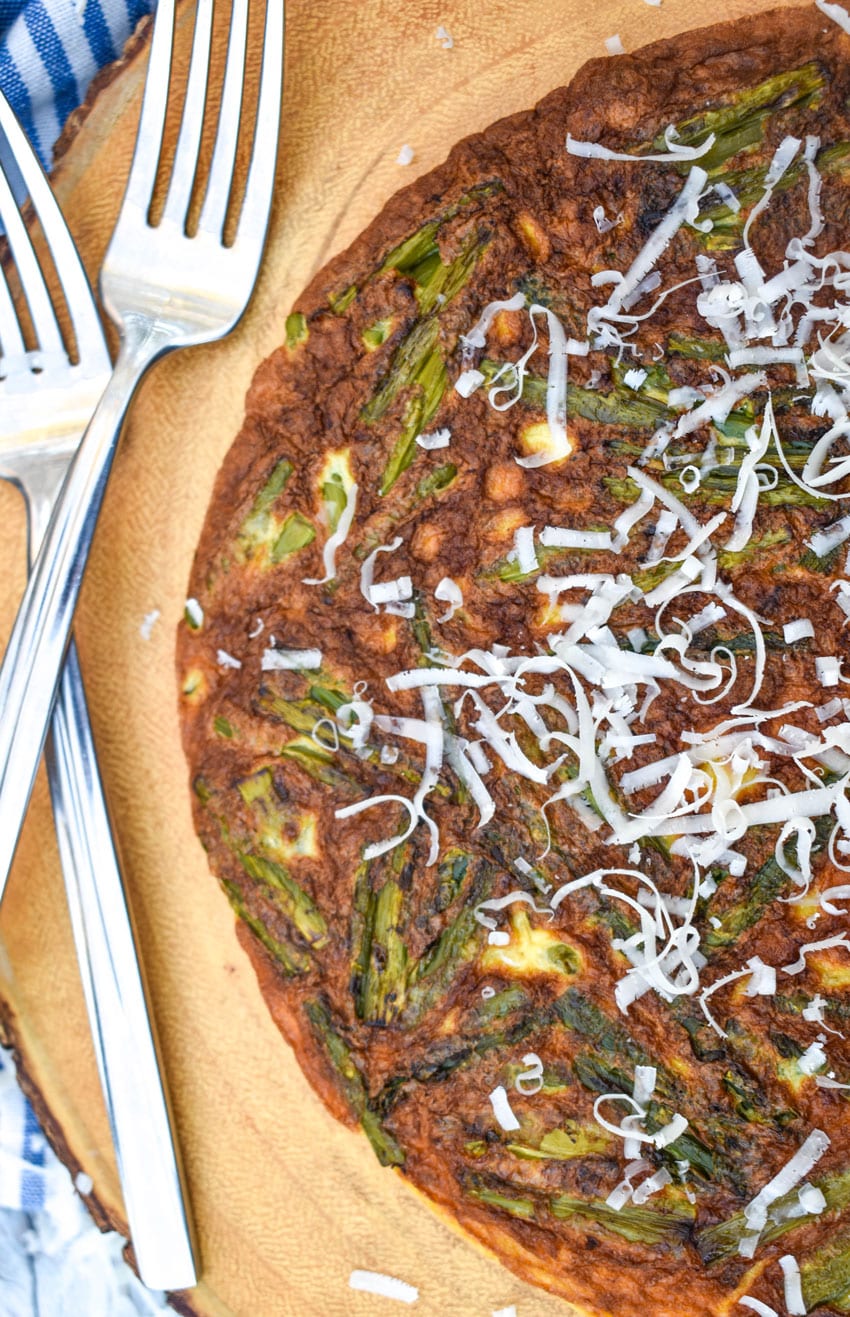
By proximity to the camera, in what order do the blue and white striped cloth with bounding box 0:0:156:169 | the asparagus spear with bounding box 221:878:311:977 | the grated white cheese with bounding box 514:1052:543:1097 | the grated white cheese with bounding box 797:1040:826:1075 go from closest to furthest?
the grated white cheese with bounding box 797:1040:826:1075, the grated white cheese with bounding box 514:1052:543:1097, the asparagus spear with bounding box 221:878:311:977, the blue and white striped cloth with bounding box 0:0:156:169

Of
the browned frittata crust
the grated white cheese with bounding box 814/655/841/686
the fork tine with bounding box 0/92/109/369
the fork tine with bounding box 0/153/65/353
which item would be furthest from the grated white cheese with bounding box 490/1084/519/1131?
the fork tine with bounding box 0/153/65/353

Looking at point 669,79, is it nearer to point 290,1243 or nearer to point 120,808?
point 120,808

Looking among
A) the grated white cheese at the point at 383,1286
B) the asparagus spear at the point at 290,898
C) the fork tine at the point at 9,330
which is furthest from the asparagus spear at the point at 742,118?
the grated white cheese at the point at 383,1286

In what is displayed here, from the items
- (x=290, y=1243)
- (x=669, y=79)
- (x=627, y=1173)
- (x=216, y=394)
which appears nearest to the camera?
(x=627, y=1173)

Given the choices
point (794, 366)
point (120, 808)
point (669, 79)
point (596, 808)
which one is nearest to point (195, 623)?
point (120, 808)

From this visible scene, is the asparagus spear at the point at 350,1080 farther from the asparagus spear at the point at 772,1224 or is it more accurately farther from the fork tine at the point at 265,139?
the fork tine at the point at 265,139

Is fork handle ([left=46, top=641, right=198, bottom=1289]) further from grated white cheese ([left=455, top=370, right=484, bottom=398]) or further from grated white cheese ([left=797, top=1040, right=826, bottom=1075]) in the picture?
grated white cheese ([left=797, top=1040, right=826, bottom=1075])
